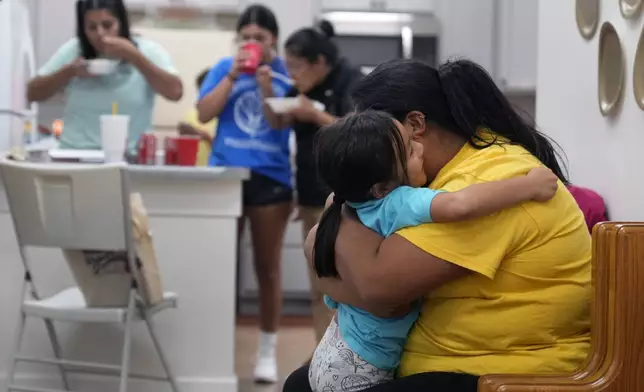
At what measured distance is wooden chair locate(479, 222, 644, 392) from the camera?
4.20 ft

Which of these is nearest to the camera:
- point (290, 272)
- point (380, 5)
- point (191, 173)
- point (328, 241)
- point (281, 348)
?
point (328, 241)

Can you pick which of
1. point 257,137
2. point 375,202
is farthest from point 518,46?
point 375,202

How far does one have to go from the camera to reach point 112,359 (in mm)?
3029

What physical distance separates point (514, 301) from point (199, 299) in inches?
73.2

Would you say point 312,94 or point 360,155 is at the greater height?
point 360,155

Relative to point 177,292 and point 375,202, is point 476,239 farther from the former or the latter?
point 177,292

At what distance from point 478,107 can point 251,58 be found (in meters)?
1.83

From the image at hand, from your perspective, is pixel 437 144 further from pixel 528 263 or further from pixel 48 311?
pixel 48 311

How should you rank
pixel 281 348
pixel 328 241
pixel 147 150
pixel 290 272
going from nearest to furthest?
pixel 328 241 → pixel 147 150 → pixel 281 348 → pixel 290 272

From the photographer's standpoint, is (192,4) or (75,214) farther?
(192,4)

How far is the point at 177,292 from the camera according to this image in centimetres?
306

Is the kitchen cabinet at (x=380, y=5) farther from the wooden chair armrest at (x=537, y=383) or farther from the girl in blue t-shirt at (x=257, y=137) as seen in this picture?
the wooden chair armrest at (x=537, y=383)

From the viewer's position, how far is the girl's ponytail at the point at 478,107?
143 centimetres

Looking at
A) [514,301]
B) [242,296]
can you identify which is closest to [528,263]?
[514,301]
